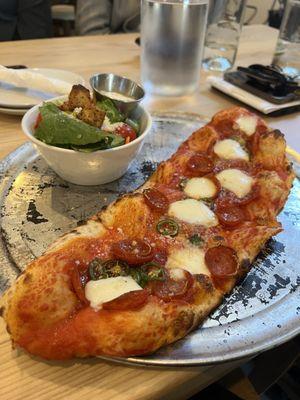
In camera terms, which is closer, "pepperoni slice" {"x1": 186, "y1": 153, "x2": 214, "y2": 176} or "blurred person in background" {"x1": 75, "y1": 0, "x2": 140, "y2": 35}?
"pepperoni slice" {"x1": 186, "y1": 153, "x2": 214, "y2": 176}

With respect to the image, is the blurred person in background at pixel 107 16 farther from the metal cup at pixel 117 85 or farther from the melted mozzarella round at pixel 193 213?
the melted mozzarella round at pixel 193 213

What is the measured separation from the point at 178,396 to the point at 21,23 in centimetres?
277

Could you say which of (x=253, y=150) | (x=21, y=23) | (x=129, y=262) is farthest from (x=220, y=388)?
(x=21, y=23)

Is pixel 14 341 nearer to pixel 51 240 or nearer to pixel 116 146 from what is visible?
pixel 51 240

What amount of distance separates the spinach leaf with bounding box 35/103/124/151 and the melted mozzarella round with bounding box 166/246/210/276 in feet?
1.08

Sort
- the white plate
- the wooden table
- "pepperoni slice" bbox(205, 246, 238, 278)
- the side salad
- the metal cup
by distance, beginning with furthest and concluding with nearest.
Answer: the white plate, the metal cup, the side salad, "pepperoni slice" bbox(205, 246, 238, 278), the wooden table

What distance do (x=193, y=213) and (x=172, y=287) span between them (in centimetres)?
19

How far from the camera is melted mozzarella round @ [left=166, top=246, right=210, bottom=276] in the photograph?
0.71 meters

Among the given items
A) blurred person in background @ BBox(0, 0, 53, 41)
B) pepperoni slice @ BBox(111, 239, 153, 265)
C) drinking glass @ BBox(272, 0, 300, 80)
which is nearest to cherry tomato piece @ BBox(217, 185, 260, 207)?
pepperoni slice @ BBox(111, 239, 153, 265)

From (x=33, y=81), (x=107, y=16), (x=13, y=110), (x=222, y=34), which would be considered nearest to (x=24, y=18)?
(x=107, y=16)

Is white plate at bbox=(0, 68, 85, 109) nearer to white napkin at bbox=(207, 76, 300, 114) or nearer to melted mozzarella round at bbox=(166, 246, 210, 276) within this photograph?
white napkin at bbox=(207, 76, 300, 114)

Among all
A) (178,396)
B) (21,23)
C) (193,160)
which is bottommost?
(21,23)

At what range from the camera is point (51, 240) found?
0.82 m

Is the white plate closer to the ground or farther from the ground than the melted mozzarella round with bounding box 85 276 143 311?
closer to the ground
